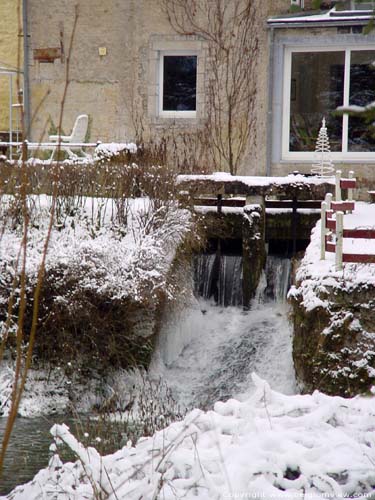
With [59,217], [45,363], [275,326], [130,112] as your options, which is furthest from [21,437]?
[130,112]

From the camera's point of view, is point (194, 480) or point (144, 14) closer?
point (194, 480)

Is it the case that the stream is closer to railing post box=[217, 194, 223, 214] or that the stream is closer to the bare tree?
railing post box=[217, 194, 223, 214]

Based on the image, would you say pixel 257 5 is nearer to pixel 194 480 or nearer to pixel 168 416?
pixel 168 416

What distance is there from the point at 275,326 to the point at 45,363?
3.13 m

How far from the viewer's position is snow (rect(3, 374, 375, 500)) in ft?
13.3

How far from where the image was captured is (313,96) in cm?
1488

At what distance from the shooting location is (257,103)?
14.8 m

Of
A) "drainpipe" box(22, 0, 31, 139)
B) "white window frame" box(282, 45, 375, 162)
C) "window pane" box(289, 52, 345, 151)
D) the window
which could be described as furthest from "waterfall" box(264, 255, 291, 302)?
"drainpipe" box(22, 0, 31, 139)

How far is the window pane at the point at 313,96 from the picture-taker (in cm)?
1473

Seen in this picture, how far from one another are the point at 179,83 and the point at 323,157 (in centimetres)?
345

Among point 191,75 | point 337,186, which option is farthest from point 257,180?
point 191,75

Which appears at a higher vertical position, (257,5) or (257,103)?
(257,5)

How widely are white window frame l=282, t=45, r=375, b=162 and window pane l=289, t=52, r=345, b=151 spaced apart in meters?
0.10

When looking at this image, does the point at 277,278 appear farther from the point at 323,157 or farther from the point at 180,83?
the point at 180,83
